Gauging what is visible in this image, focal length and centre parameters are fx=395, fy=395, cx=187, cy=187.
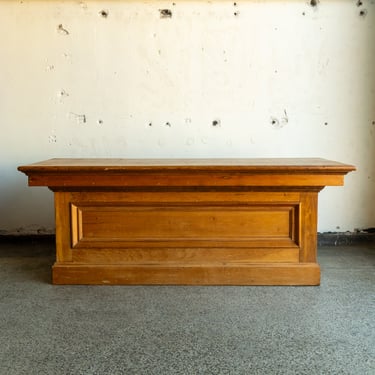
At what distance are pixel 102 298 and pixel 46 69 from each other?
60.0 inches

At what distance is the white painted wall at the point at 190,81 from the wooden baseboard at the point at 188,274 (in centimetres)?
84

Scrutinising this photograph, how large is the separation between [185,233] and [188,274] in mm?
194

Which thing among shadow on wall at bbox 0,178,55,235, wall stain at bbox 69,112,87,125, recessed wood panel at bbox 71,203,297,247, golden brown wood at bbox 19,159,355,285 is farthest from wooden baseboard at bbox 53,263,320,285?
wall stain at bbox 69,112,87,125

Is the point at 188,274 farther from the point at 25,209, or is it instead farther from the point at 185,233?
the point at 25,209

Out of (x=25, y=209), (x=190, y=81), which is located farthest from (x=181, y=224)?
(x=25, y=209)

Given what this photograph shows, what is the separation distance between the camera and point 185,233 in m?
1.88

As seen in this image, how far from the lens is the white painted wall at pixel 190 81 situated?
2.43 m

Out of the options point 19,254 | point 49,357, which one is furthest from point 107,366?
point 19,254

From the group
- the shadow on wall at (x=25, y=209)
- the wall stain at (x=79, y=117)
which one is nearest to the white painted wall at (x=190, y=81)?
the wall stain at (x=79, y=117)

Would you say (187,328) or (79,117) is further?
(79,117)

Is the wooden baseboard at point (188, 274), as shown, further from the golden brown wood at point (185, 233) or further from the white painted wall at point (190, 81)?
the white painted wall at point (190, 81)

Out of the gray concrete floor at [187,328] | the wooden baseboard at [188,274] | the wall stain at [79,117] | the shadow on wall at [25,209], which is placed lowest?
the gray concrete floor at [187,328]

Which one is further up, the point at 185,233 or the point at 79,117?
the point at 79,117

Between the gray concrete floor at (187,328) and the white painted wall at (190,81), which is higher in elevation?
the white painted wall at (190,81)
